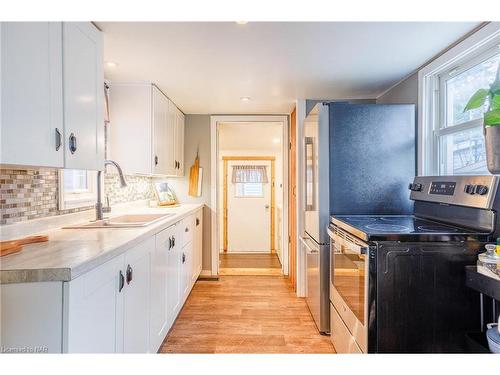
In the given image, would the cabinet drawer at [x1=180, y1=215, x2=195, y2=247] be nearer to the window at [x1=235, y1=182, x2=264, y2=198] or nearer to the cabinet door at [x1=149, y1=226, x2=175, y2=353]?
the cabinet door at [x1=149, y1=226, x2=175, y2=353]

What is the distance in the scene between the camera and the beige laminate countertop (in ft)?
3.11

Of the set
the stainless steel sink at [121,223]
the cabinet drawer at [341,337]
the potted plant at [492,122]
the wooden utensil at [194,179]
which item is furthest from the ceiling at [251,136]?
the potted plant at [492,122]

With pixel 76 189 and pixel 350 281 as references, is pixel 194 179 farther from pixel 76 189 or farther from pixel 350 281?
pixel 350 281

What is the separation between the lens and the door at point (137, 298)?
4.78 ft

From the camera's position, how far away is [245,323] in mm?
2561

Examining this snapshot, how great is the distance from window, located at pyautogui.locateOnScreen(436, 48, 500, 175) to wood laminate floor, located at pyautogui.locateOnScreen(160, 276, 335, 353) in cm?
161

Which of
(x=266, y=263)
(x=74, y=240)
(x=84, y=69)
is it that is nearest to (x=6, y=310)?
(x=74, y=240)

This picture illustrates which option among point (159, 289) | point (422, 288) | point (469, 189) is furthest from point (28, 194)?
point (469, 189)

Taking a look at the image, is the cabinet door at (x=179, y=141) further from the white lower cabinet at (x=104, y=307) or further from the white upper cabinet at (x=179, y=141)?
the white lower cabinet at (x=104, y=307)

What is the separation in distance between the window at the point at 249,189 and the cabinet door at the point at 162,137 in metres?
2.64

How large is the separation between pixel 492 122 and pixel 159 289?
6.82 ft

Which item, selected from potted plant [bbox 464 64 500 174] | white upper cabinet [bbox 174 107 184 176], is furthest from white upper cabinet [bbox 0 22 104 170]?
potted plant [bbox 464 64 500 174]
